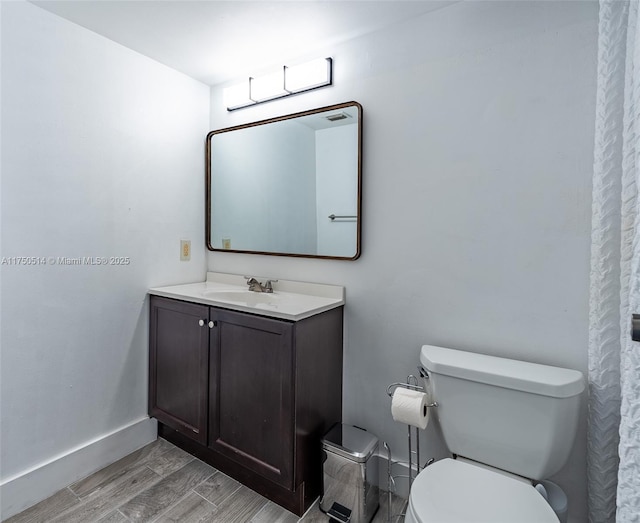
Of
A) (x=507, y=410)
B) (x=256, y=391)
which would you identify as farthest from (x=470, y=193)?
(x=256, y=391)

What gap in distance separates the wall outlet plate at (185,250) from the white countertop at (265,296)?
0.56 feet

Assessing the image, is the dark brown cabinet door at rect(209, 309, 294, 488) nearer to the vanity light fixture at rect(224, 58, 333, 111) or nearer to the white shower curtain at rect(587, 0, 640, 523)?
the white shower curtain at rect(587, 0, 640, 523)

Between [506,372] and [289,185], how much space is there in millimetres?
1387

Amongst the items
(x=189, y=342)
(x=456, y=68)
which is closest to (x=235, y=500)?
(x=189, y=342)

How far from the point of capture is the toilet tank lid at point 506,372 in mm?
1118

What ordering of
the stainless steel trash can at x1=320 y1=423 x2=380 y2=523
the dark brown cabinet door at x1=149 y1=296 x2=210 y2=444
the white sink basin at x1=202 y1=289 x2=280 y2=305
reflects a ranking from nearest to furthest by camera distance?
the stainless steel trash can at x1=320 y1=423 x2=380 y2=523 < the dark brown cabinet door at x1=149 y1=296 x2=210 y2=444 < the white sink basin at x1=202 y1=289 x2=280 y2=305

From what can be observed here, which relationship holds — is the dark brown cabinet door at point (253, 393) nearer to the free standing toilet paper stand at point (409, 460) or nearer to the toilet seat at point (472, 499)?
the free standing toilet paper stand at point (409, 460)

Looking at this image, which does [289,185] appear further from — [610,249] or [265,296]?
[610,249]

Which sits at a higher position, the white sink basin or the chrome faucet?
the chrome faucet

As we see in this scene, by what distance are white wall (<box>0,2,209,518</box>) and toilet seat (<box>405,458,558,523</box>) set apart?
161cm

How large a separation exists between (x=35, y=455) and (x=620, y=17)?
2.78 m

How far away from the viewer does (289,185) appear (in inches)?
77.9

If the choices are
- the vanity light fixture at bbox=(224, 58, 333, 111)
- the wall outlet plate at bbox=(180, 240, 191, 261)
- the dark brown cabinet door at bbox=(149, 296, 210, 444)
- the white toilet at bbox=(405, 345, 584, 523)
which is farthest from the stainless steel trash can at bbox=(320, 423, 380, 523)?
the vanity light fixture at bbox=(224, 58, 333, 111)

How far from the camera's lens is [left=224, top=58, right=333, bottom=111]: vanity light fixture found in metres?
1.78
